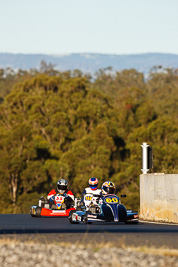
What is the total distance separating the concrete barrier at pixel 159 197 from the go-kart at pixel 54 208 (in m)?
3.34

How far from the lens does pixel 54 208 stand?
1073 inches

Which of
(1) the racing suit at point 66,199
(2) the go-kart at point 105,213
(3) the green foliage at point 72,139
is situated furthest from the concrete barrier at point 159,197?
(3) the green foliage at point 72,139

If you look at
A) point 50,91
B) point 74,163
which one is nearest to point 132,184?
point 74,163

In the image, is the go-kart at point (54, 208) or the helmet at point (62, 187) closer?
the go-kart at point (54, 208)

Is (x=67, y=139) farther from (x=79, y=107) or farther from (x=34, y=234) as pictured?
(x=34, y=234)

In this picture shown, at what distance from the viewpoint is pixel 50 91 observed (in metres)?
81.9

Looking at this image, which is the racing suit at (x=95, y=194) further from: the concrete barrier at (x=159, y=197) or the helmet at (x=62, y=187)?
the helmet at (x=62, y=187)

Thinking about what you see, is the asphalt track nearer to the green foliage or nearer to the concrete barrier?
the concrete barrier

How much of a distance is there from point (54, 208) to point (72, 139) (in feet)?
160

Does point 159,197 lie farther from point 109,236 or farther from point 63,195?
point 109,236

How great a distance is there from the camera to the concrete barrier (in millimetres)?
22219

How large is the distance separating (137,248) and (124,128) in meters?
68.0

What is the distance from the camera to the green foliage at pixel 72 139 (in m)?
67.4

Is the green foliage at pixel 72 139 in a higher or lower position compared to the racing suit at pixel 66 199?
higher
